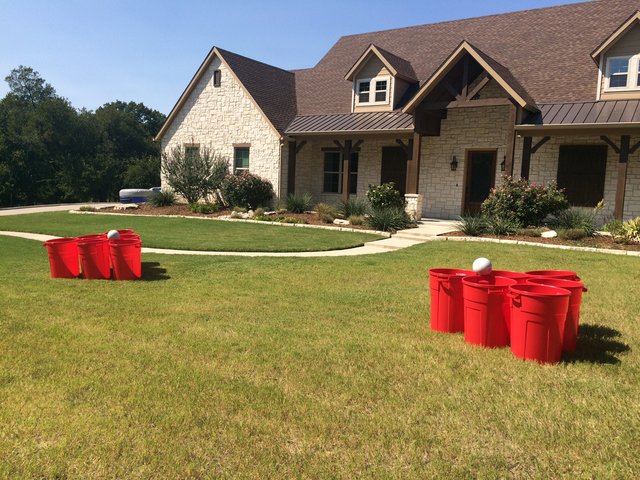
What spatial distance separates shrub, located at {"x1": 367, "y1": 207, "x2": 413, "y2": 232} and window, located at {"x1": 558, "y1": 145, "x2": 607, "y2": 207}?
18.5 feet

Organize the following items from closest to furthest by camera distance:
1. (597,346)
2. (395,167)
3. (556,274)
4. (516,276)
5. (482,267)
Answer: (597,346) < (482,267) < (516,276) < (556,274) < (395,167)

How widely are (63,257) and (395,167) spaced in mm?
14888

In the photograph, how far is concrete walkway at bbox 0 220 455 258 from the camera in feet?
36.9

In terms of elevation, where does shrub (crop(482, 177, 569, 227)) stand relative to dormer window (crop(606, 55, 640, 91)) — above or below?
below

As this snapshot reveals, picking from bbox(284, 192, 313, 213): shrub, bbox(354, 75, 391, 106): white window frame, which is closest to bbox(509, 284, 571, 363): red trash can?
bbox(284, 192, 313, 213): shrub

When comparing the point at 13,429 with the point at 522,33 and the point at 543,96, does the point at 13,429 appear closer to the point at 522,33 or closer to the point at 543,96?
the point at 543,96

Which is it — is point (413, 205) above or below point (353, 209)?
above

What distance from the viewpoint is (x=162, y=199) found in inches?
922

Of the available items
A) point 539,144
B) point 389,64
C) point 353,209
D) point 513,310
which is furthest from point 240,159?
point 513,310

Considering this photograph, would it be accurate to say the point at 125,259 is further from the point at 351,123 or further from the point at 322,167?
the point at 322,167

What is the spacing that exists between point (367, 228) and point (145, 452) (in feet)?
43.7

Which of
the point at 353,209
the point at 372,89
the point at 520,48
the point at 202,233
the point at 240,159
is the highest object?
the point at 520,48

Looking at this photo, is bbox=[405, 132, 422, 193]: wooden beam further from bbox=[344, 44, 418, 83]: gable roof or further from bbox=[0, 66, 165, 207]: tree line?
bbox=[0, 66, 165, 207]: tree line

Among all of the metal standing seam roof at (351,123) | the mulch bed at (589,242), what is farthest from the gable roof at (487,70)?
the mulch bed at (589,242)
